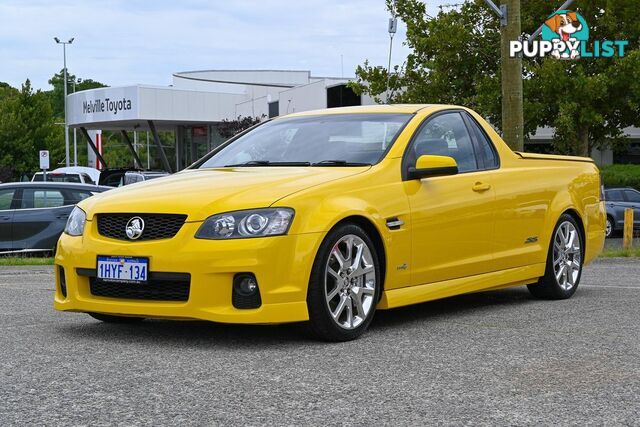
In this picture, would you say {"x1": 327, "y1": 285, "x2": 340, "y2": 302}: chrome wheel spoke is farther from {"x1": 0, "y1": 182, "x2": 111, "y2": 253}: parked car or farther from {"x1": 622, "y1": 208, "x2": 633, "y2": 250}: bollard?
{"x1": 622, "y1": 208, "x2": 633, "y2": 250}: bollard

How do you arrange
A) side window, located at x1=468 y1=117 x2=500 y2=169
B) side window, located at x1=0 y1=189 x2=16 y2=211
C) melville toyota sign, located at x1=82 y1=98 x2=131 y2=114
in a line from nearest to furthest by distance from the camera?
side window, located at x1=468 y1=117 x2=500 y2=169 → side window, located at x1=0 y1=189 x2=16 y2=211 → melville toyota sign, located at x1=82 y1=98 x2=131 y2=114

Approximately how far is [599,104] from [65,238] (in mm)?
28777

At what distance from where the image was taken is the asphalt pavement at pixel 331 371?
461 cm

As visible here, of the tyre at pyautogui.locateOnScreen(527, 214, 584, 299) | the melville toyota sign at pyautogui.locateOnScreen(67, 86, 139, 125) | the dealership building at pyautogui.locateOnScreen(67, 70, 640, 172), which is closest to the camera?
the tyre at pyautogui.locateOnScreen(527, 214, 584, 299)

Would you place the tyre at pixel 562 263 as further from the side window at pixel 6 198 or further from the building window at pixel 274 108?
the building window at pixel 274 108

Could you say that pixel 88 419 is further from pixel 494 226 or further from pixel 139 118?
pixel 139 118

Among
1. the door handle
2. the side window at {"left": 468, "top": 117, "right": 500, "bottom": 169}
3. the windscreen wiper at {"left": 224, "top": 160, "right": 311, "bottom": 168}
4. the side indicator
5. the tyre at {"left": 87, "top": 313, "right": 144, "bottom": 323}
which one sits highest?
the side window at {"left": 468, "top": 117, "right": 500, "bottom": 169}

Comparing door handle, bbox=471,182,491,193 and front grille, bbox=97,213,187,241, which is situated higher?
door handle, bbox=471,182,491,193

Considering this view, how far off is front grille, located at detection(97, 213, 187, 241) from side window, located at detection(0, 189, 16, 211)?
10.3m

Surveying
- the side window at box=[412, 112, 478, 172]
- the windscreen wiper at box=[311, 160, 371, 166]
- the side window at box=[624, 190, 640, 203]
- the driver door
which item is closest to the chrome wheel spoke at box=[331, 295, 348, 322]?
the driver door

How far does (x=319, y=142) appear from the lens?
25.0 ft

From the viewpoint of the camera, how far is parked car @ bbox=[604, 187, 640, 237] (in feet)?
95.9

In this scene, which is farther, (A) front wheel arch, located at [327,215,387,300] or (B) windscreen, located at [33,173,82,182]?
(B) windscreen, located at [33,173,82,182]

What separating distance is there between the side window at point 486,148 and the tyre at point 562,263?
3.15 feet
